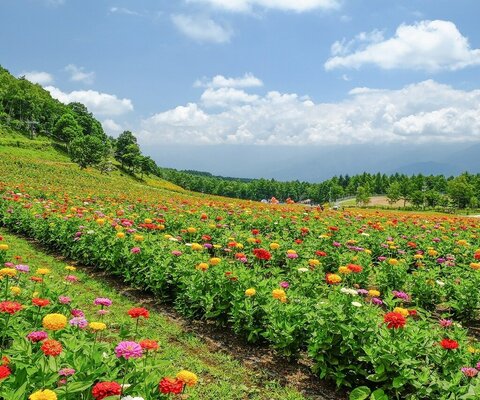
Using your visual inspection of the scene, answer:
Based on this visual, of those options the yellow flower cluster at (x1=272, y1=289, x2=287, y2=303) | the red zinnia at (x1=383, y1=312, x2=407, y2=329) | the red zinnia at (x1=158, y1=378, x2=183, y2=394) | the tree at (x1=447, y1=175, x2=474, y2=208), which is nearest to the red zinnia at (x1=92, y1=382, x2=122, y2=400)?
the red zinnia at (x1=158, y1=378, x2=183, y2=394)

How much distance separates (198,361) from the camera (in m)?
5.75

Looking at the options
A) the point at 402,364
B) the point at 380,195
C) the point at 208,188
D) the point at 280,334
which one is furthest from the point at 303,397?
the point at 208,188

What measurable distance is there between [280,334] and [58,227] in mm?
8129

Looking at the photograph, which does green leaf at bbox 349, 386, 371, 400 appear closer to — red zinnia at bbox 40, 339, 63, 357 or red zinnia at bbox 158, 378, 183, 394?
red zinnia at bbox 158, 378, 183, 394

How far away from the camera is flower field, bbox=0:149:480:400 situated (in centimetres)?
443

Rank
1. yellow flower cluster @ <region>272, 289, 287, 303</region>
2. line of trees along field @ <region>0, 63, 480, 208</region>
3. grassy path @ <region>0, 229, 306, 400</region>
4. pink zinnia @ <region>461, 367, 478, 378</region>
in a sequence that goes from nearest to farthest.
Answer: pink zinnia @ <region>461, 367, 478, 378</region>, grassy path @ <region>0, 229, 306, 400</region>, yellow flower cluster @ <region>272, 289, 287, 303</region>, line of trees along field @ <region>0, 63, 480, 208</region>

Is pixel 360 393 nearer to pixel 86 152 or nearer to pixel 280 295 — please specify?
pixel 280 295

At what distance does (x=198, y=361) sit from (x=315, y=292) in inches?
84.5

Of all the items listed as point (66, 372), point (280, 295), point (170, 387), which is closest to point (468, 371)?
point (280, 295)

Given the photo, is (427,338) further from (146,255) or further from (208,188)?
(208,188)

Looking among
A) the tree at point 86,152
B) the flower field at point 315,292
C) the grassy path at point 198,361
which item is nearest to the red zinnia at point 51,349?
the flower field at point 315,292

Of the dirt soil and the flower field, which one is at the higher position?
the flower field

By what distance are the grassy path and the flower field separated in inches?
17.1

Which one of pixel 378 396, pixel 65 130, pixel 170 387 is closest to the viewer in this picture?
pixel 170 387
